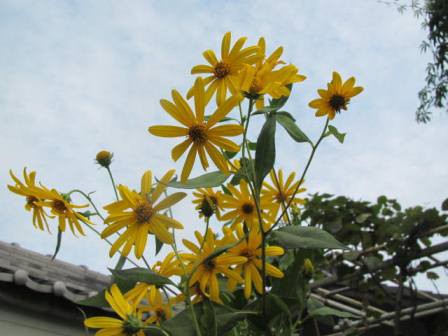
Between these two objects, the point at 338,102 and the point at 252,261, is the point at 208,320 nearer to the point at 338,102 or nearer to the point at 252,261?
the point at 252,261

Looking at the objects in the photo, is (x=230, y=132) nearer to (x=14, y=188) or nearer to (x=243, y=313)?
(x=243, y=313)

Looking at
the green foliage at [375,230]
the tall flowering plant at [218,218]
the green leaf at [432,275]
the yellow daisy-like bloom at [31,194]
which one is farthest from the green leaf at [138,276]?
the green leaf at [432,275]

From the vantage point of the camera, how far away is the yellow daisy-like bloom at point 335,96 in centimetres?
72

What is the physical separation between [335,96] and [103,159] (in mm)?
330

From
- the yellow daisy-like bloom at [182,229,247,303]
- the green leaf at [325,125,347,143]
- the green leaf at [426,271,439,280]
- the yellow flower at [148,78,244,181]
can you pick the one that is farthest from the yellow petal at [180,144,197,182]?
the green leaf at [426,271,439,280]

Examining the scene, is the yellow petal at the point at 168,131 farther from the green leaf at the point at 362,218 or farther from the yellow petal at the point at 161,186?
the green leaf at the point at 362,218

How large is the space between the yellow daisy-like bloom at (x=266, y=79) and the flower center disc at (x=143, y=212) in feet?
0.54

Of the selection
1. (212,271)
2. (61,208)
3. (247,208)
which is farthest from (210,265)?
(61,208)

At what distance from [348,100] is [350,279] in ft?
4.55

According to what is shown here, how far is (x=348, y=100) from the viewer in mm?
727

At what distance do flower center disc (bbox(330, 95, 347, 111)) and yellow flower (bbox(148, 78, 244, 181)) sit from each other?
0.19 meters

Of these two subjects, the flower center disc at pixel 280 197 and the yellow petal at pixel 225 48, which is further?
the flower center disc at pixel 280 197

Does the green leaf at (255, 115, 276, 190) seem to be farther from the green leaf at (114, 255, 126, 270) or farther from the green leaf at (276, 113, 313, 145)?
the green leaf at (114, 255, 126, 270)

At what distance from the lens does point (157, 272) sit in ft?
2.20
